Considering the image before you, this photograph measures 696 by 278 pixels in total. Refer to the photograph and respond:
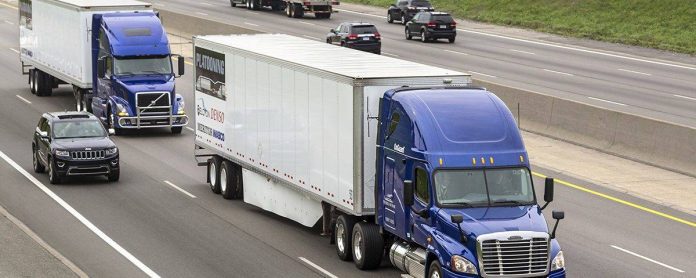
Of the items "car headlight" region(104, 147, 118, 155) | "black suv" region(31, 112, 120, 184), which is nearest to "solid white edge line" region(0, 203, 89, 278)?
"black suv" region(31, 112, 120, 184)

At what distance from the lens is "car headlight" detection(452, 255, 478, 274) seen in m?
19.8

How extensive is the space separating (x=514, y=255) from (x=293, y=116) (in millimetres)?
7675

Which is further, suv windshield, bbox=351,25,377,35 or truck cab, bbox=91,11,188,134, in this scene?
suv windshield, bbox=351,25,377,35

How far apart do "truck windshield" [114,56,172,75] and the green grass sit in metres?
30.1

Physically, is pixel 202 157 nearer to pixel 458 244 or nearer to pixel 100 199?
pixel 100 199

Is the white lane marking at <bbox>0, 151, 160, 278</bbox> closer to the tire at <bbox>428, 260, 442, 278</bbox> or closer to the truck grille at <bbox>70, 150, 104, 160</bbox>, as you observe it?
the truck grille at <bbox>70, 150, 104, 160</bbox>

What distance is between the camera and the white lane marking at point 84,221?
79.3 feet

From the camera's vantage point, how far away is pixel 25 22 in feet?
173

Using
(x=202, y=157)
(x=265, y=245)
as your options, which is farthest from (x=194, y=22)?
(x=265, y=245)

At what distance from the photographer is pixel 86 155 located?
107 feet

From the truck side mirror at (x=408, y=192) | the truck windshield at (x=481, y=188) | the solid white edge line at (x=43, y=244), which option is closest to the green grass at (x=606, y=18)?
the solid white edge line at (x=43, y=244)

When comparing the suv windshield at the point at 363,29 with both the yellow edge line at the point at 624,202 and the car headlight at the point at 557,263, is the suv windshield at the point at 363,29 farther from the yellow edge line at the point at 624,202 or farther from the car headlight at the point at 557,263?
the car headlight at the point at 557,263

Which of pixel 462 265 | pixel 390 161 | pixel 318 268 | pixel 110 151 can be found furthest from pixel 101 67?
pixel 462 265

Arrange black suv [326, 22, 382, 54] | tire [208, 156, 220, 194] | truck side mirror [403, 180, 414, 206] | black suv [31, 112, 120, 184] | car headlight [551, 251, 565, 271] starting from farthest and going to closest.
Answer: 1. black suv [326, 22, 382, 54]
2. black suv [31, 112, 120, 184]
3. tire [208, 156, 220, 194]
4. truck side mirror [403, 180, 414, 206]
5. car headlight [551, 251, 565, 271]
